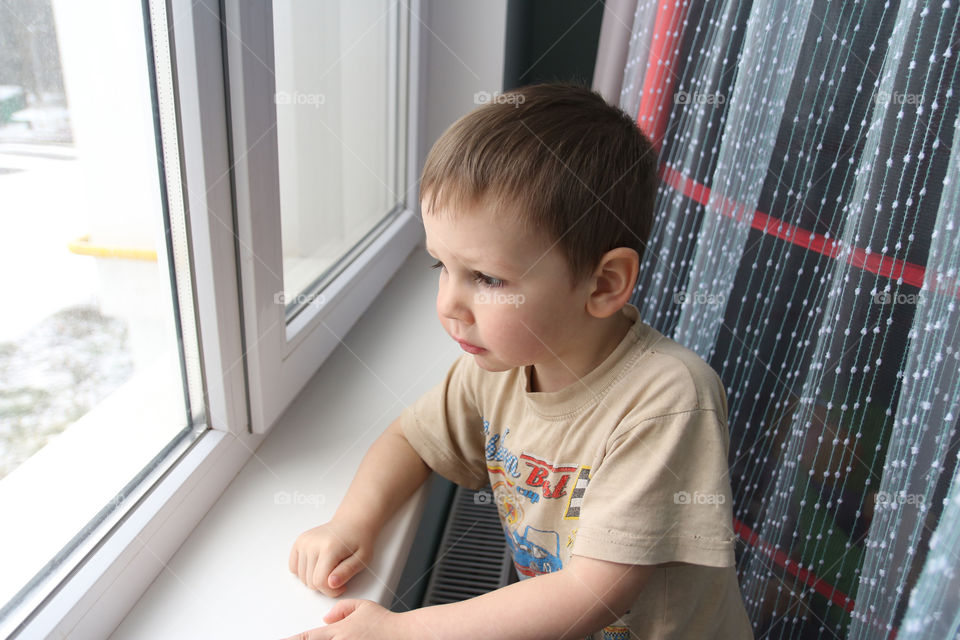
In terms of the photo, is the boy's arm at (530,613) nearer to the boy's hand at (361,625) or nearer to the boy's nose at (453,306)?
the boy's hand at (361,625)

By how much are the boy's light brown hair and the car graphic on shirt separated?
283 mm

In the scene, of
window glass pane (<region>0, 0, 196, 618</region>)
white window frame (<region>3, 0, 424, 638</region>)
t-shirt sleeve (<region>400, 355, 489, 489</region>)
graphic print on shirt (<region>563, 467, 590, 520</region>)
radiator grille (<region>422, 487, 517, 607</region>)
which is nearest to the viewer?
window glass pane (<region>0, 0, 196, 618</region>)

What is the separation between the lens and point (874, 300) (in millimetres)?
722

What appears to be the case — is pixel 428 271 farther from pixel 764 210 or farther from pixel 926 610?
pixel 926 610

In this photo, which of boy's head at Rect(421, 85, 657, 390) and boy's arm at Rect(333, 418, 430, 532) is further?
boy's arm at Rect(333, 418, 430, 532)

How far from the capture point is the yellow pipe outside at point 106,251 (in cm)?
51

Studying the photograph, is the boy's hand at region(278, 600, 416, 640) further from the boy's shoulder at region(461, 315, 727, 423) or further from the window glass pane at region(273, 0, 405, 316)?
the window glass pane at region(273, 0, 405, 316)

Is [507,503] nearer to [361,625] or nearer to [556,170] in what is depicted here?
[361,625]

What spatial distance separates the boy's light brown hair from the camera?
1.85 ft

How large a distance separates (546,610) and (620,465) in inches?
5.4

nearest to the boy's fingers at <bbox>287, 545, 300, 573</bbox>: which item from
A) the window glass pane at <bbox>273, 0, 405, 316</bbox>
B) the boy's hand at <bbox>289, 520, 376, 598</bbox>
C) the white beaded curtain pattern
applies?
the boy's hand at <bbox>289, 520, 376, 598</bbox>

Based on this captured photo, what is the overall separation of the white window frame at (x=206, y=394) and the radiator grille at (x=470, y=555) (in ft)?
1.11

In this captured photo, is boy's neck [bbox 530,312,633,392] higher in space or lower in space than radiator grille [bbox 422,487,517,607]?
higher

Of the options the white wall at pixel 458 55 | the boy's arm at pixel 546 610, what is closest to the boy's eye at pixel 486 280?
the boy's arm at pixel 546 610
